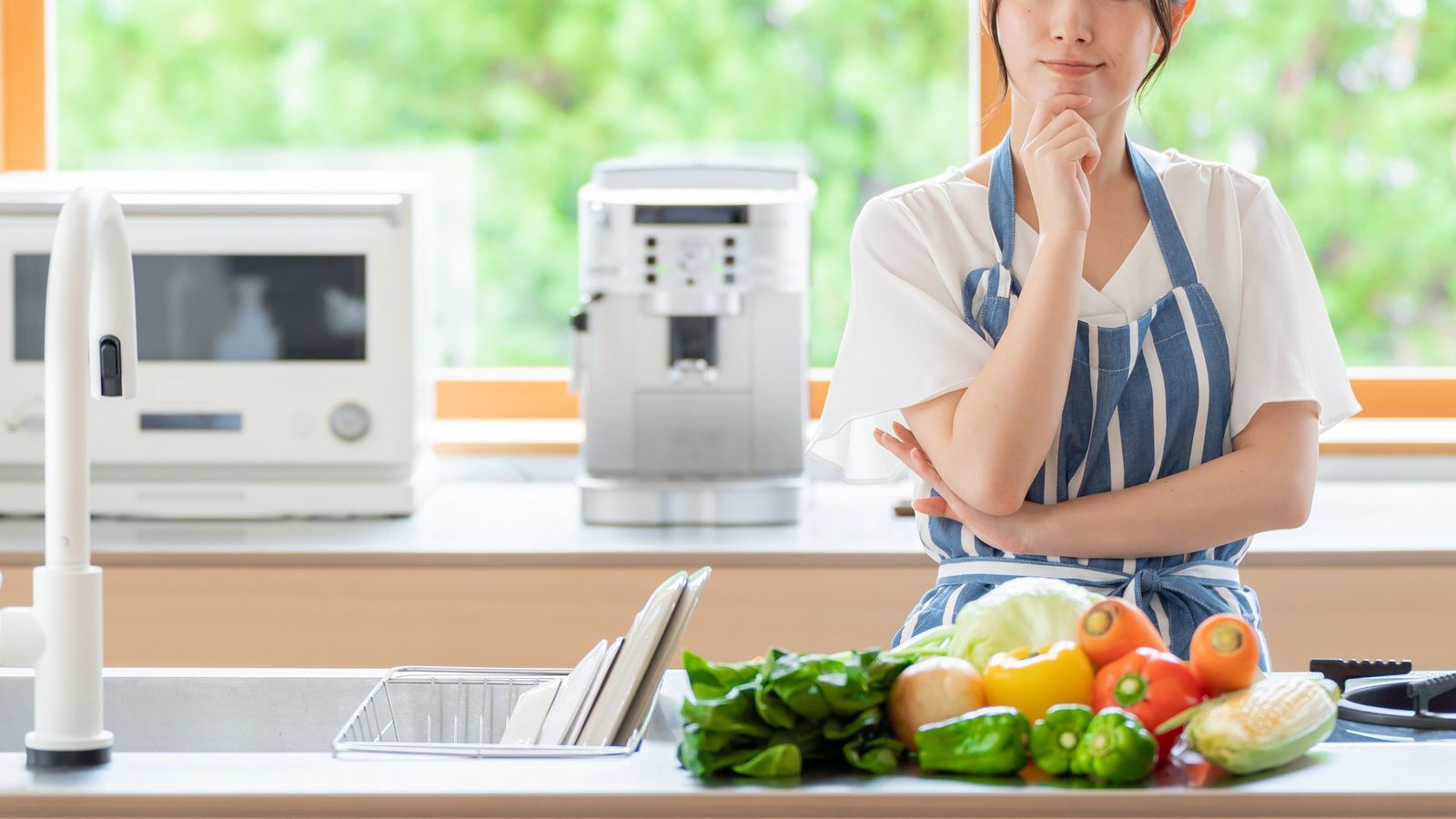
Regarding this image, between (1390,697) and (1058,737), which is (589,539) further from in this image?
(1058,737)

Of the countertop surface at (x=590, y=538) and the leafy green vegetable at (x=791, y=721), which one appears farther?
the countertop surface at (x=590, y=538)

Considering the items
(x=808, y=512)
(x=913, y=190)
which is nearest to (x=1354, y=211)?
(x=808, y=512)

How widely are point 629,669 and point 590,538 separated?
115cm

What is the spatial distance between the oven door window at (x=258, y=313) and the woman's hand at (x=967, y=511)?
1.16 meters

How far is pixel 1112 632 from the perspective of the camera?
0.96 metres

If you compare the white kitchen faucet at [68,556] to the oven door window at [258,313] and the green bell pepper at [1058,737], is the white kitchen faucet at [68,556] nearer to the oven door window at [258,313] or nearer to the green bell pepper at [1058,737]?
the green bell pepper at [1058,737]

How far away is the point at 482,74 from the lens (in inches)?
118

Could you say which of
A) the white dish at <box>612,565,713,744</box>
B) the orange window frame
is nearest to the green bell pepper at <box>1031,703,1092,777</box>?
the white dish at <box>612,565,713,744</box>

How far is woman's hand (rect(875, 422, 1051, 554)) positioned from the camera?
137 cm

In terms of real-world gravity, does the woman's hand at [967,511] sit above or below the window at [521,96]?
below

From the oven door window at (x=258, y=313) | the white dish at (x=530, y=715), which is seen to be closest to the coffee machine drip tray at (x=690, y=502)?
the oven door window at (x=258, y=313)

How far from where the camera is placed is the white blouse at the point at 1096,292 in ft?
4.50

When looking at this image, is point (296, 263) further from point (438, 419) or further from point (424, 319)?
point (438, 419)

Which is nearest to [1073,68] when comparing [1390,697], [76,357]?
[1390,697]
